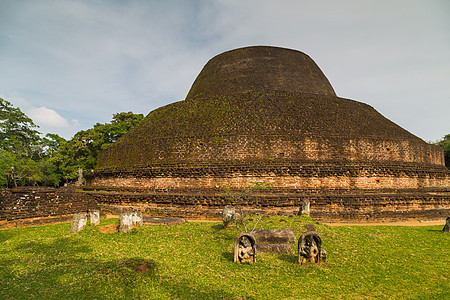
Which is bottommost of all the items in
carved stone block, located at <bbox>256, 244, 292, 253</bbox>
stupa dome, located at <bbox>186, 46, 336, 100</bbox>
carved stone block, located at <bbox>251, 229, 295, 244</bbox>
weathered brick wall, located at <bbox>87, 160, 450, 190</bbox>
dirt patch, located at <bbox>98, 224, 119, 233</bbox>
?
dirt patch, located at <bbox>98, 224, 119, 233</bbox>

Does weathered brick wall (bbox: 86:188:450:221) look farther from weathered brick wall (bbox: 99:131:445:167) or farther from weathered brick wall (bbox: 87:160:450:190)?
weathered brick wall (bbox: 99:131:445:167)

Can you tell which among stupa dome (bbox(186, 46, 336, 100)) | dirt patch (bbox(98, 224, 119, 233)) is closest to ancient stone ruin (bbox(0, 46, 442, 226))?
dirt patch (bbox(98, 224, 119, 233))

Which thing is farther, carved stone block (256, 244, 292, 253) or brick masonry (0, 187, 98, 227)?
brick masonry (0, 187, 98, 227)

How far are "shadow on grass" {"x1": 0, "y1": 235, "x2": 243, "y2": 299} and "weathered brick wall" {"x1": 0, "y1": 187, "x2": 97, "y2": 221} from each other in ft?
13.3

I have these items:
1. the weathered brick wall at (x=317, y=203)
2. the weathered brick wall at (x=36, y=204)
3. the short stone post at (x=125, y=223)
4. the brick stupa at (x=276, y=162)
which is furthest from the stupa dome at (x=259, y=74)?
the short stone post at (x=125, y=223)

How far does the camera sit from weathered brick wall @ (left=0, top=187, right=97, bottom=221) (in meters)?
8.26

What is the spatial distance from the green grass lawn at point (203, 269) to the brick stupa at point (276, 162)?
11.5 feet

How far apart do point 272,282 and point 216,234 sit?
298 cm

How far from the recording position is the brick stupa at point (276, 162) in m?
10.3

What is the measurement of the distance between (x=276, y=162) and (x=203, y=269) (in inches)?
277

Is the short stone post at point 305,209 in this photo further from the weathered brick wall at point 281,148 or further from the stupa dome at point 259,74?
the stupa dome at point 259,74

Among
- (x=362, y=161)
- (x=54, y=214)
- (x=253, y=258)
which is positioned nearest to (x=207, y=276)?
(x=253, y=258)

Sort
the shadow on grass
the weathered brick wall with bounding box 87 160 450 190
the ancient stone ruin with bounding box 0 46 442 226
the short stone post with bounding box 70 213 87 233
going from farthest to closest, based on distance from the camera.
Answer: the weathered brick wall with bounding box 87 160 450 190 < the ancient stone ruin with bounding box 0 46 442 226 < the short stone post with bounding box 70 213 87 233 < the shadow on grass

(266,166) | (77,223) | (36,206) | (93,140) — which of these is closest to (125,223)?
(77,223)
